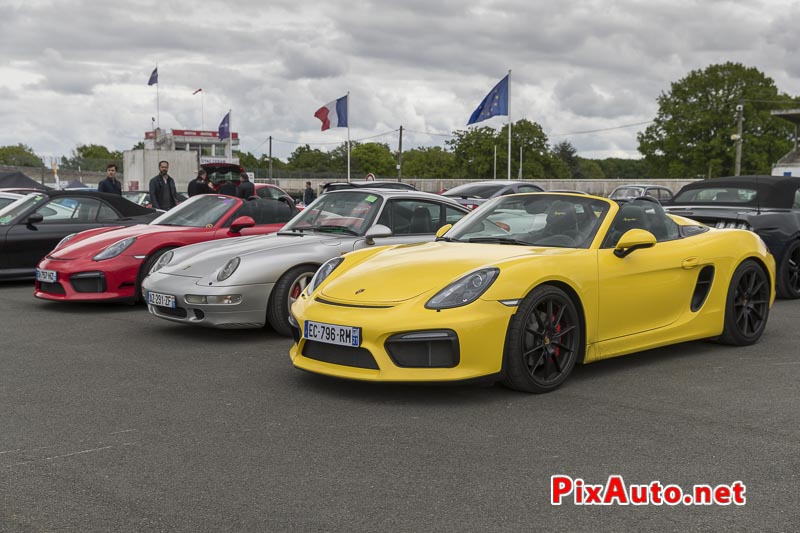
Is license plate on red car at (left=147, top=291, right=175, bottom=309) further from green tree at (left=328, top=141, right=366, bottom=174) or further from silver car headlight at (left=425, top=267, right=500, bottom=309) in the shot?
green tree at (left=328, top=141, right=366, bottom=174)

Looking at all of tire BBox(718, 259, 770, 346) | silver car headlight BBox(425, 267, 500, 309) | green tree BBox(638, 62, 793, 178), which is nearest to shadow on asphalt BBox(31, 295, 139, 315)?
silver car headlight BBox(425, 267, 500, 309)

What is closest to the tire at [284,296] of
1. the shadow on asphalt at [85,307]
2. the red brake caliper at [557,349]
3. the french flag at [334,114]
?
the shadow on asphalt at [85,307]

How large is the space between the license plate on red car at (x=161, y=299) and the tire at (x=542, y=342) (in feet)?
10.5

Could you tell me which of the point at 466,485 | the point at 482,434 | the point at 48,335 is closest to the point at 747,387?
the point at 482,434

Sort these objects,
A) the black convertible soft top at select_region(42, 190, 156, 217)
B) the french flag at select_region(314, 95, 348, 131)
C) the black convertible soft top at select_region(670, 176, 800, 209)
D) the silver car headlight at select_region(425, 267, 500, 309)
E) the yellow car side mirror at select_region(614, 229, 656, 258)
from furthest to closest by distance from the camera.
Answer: the french flag at select_region(314, 95, 348, 131)
the black convertible soft top at select_region(42, 190, 156, 217)
the black convertible soft top at select_region(670, 176, 800, 209)
the yellow car side mirror at select_region(614, 229, 656, 258)
the silver car headlight at select_region(425, 267, 500, 309)

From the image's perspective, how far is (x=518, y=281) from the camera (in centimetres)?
513

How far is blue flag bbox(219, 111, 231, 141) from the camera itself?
56.8 meters

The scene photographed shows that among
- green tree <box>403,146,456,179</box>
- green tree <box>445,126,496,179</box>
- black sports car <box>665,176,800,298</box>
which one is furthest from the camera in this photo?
green tree <box>403,146,456,179</box>

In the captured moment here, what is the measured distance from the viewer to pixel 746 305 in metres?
6.89

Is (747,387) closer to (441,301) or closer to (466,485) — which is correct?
(441,301)

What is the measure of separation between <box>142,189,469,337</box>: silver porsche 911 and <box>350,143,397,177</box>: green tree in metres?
123

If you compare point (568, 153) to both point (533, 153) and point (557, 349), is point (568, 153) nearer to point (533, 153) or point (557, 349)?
point (533, 153)

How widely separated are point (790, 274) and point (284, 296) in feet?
19.9

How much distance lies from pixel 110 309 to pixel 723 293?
612 cm
